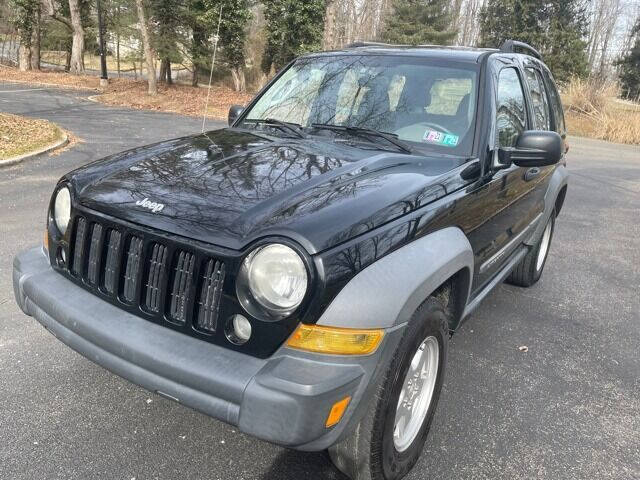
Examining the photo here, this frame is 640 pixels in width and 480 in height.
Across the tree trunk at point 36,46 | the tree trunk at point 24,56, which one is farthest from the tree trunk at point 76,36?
the tree trunk at point 24,56

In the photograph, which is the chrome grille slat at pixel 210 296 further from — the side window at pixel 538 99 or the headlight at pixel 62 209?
the side window at pixel 538 99

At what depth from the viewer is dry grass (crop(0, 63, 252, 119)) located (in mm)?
19719

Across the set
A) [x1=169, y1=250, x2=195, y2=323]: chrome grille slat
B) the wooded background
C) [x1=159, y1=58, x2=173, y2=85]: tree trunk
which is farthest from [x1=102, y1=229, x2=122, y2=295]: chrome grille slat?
[x1=159, y1=58, x2=173, y2=85]: tree trunk

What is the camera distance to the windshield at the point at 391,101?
10.2 feet

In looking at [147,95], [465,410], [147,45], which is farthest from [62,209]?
[147,95]

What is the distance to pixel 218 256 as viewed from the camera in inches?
77.4

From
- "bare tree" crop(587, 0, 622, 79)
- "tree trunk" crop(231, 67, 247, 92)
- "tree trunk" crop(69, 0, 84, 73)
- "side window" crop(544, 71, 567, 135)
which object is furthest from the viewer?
"bare tree" crop(587, 0, 622, 79)

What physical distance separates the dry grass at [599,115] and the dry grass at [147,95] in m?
14.2

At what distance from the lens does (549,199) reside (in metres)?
4.57

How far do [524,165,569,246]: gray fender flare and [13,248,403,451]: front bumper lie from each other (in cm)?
280

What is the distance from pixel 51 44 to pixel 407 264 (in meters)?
40.4

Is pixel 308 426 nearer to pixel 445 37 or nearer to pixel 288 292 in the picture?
pixel 288 292

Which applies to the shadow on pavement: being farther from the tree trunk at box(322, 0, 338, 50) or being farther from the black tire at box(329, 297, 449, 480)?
the tree trunk at box(322, 0, 338, 50)

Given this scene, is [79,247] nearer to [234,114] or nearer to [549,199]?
[234,114]
